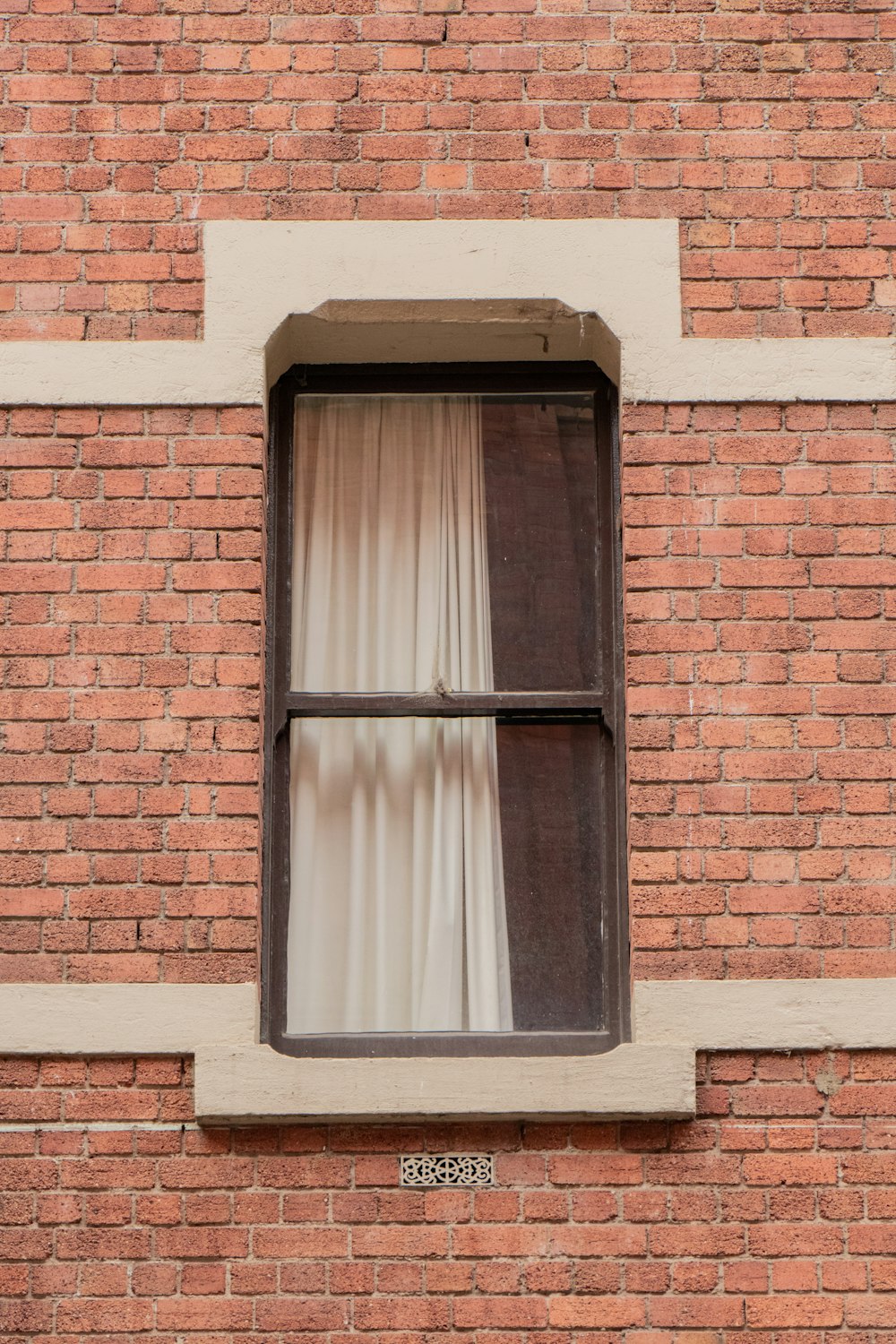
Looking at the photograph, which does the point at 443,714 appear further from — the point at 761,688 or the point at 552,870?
the point at 761,688

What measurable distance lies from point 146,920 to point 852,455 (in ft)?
7.99

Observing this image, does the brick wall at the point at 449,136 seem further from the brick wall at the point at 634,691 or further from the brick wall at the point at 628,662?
the brick wall at the point at 634,691

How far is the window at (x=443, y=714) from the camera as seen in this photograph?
4586 mm

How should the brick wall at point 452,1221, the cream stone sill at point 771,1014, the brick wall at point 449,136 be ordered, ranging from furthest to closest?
the brick wall at point 449,136, the cream stone sill at point 771,1014, the brick wall at point 452,1221

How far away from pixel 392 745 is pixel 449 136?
6.12 ft

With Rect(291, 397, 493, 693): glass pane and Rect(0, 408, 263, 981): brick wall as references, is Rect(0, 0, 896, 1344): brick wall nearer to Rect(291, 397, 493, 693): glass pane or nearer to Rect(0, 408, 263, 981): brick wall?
Rect(0, 408, 263, 981): brick wall

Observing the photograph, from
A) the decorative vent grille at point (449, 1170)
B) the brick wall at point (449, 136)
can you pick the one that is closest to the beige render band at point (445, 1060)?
the decorative vent grille at point (449, 1170)

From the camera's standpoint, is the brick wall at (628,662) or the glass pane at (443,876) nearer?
the brick wall at (628,662)

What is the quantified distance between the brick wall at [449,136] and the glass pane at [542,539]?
57 centimetres

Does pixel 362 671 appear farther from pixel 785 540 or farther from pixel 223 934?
pixel 785 540

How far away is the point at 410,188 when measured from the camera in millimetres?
4789

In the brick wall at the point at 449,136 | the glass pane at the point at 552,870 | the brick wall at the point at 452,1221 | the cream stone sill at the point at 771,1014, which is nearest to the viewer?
the brick wall at the point at 452,1221

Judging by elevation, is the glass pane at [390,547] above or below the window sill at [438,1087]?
above

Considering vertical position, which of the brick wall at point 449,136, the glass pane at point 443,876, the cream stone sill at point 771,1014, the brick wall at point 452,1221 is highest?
the brick wall at point 449,136
